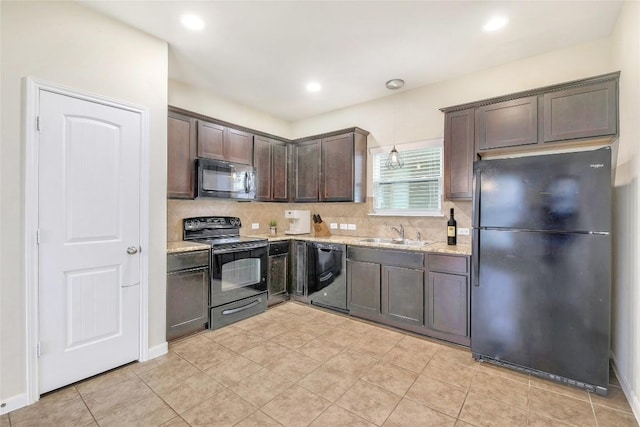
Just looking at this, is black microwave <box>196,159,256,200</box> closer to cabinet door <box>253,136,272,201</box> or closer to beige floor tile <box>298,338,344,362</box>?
cabinet door <box>253,136,272,201</box>

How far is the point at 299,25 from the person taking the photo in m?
2.50

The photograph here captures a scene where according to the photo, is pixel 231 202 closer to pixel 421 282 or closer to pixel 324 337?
pixel 324 337

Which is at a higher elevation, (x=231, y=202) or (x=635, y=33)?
(x=635, y=33)

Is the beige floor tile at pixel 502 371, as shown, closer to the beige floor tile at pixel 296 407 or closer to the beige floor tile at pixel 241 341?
the beige floor tile at pixel 296 407

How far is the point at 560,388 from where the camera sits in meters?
2.22

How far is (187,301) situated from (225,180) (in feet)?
5.06

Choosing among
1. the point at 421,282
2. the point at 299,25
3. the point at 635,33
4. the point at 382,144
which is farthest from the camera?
the point at 382,144

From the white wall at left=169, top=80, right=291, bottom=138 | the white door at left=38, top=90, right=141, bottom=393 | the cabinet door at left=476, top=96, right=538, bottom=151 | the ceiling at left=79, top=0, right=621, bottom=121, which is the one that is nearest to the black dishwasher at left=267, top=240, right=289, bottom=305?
the white door at left=38, top=90, right=141, bottom=393

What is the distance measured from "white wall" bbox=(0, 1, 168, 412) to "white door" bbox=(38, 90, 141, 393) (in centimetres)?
11

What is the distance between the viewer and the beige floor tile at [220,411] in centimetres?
Answer: 184

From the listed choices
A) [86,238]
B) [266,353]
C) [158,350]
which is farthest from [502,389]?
[86,238]

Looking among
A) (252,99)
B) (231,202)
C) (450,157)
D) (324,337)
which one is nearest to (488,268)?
(450,157)

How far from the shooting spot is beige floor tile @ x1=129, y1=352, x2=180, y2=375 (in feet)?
7.98

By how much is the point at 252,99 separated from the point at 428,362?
3.90 metres
